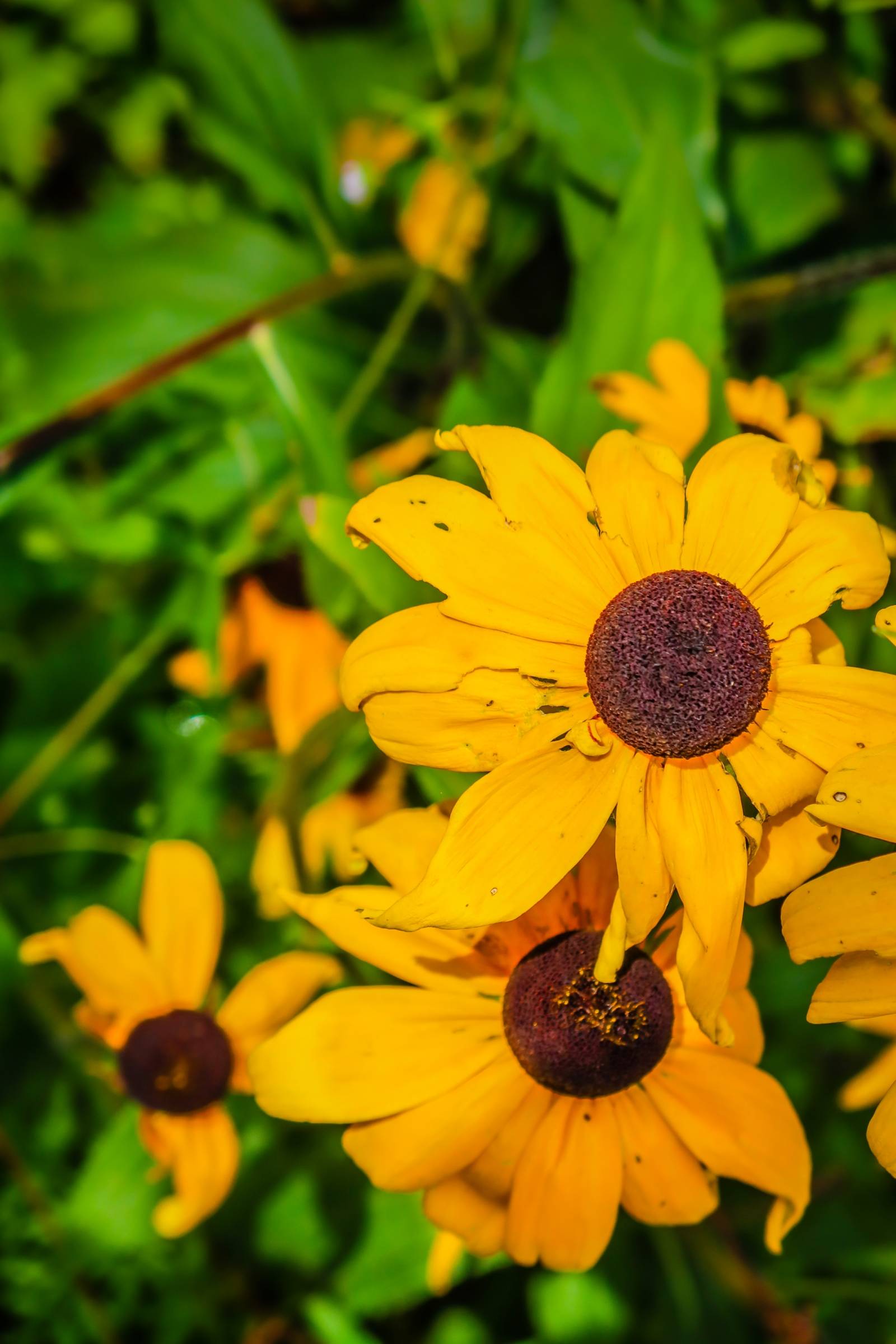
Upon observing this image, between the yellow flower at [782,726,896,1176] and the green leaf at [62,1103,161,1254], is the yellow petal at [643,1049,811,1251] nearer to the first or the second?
the yellow flower at [782,726,896,1176]

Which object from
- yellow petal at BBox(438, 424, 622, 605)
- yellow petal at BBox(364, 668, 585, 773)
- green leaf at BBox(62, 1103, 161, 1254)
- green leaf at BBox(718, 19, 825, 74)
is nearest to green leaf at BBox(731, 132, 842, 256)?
green leaf at BBox(718, 19, 825, 74)

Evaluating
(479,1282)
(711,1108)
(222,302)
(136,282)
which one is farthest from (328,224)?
(479,1282)

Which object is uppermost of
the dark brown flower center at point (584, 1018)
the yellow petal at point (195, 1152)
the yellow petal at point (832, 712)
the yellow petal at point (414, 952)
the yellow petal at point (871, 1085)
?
the yellow petal at point (832, 712)

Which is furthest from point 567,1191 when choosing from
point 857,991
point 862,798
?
point 862,798

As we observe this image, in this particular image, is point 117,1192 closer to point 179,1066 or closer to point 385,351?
point 179,1066

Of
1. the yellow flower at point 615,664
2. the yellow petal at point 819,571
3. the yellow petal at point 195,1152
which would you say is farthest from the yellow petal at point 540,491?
the yellow petal at point 195,1152

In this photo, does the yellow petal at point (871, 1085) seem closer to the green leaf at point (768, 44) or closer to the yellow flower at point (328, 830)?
the yellow flower at point (328, 830)
